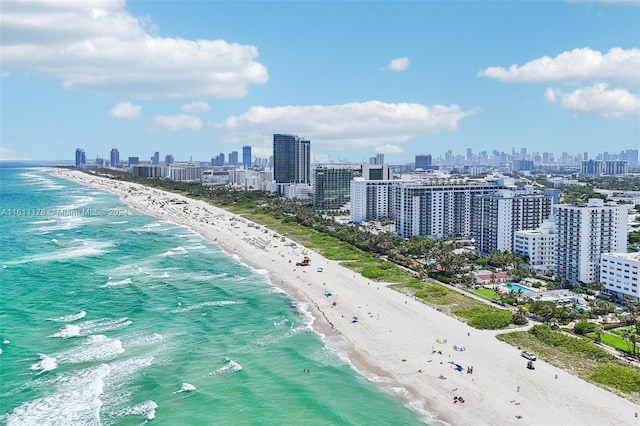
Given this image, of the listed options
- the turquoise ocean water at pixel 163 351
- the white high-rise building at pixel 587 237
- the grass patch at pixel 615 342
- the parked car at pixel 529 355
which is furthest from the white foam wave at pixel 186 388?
the white high-rise building at pixel 587 237

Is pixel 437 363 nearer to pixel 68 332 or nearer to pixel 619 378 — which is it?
pixel 619 378

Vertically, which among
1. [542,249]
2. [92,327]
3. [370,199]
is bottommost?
[92,327]

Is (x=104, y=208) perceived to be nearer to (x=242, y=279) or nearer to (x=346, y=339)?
(x=242, y=279)

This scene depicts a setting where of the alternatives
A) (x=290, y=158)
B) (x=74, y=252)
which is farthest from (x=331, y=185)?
(x=74, y=252)

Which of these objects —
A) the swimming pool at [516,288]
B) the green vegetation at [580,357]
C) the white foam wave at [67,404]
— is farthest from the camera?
the swimming pool at [516,288]

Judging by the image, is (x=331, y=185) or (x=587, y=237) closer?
(x=587, y=237)

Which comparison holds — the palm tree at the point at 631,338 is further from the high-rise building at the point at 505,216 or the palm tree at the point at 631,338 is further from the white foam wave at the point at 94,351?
the white foam wave at the point at 94,351

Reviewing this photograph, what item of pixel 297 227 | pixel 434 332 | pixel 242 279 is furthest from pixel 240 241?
pixel 434 332
